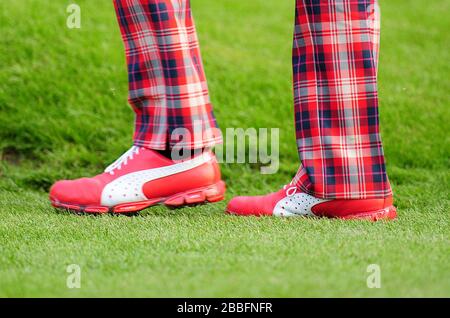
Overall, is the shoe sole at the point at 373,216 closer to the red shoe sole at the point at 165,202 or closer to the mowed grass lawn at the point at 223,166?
the mowed grass lawn at the point at 223,166

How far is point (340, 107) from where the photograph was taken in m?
2.20

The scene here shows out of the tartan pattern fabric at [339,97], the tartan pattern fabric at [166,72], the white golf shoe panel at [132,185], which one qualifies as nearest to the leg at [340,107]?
the tartan pattern fabric at [339,97]

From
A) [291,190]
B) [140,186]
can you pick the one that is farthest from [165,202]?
[291,190]

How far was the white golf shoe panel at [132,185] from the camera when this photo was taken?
2.41m

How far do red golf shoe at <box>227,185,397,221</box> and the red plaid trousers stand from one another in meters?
0.02

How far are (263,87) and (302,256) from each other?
2.00 m

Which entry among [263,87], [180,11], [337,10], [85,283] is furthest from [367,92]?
[263,87]

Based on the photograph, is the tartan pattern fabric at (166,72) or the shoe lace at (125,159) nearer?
the tartan pattern fabric at (166,72)

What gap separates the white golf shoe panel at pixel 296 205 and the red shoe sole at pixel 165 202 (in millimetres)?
221

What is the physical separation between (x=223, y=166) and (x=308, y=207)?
0.92m

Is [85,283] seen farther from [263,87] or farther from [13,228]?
[263,87]

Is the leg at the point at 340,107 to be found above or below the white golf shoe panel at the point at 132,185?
above

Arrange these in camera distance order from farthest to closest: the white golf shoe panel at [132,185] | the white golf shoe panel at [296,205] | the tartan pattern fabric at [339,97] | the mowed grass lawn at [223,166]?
1. the white golf shoe panel at [132,185]
2. the white golf shoe panel at [296,205]
3. the tartan pattern fabric at [339,97]
4. the mowed grass lawn at [223,166]

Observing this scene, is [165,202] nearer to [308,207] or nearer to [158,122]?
[158,122]
